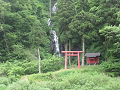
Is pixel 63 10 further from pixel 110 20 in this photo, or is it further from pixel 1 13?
pixel 1 13

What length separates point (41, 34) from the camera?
13.7 m

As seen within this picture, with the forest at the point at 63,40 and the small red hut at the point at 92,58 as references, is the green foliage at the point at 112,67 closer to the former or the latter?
the forest at the point at 63,40

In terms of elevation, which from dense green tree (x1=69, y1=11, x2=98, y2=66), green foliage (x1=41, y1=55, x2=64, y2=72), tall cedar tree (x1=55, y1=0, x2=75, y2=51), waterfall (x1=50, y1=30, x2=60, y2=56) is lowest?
green foliage (x1=41, y1=55, x2=64, y2=72)

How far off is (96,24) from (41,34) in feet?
24.0

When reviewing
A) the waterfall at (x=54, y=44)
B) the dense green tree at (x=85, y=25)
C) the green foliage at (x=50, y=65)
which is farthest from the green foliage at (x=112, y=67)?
the waterfall at (x=54, y=44)

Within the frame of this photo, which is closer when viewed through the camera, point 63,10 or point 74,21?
point 74,21

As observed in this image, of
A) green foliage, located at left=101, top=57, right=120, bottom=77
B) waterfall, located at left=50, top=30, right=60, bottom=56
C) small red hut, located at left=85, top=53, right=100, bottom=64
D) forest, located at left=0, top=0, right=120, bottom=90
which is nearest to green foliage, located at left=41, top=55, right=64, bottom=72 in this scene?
forest, located at left=0, top=0, right=120, bottom=90

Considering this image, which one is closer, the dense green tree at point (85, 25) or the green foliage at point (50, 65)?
the green foliage at point (50, 65)

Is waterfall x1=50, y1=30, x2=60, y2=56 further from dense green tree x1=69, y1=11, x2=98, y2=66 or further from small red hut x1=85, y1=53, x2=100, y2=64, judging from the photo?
small red hut x1=85, y1=53, x2=100, y2=64

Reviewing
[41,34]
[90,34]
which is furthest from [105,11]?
[41,34]

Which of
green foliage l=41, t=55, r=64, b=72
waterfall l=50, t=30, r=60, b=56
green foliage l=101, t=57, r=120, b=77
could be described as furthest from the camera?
waterfall l=50, t=30, r=60, b=56

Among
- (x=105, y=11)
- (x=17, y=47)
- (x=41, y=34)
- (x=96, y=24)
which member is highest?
(x=105, y=11)

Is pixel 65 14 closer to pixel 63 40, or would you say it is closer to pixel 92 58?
pixel 63 40

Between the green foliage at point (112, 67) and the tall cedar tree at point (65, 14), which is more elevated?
the tall cedar tree at point (65, 14)
